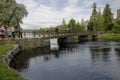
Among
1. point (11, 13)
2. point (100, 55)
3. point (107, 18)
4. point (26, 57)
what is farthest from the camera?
point (107, 18)

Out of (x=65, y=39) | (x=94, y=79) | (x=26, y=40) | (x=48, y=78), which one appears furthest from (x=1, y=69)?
(x=65, y=39)

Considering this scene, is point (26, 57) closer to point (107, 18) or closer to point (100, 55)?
→ point (100, 55)

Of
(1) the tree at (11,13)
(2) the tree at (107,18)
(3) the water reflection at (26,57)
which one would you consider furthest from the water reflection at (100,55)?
(2) the tree at (107,18)

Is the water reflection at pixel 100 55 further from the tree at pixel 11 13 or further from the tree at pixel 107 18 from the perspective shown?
the tree at pixel 107 18

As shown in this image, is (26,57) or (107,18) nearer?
(26,57)

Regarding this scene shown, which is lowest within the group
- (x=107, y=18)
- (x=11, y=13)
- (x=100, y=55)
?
(x=100, y=55)

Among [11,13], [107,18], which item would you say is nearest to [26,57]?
[11,13]

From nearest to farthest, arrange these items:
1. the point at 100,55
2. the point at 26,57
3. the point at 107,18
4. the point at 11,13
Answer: the point at 26,57 → the point at 100,55 → the point at 11,13 → the point at 107,18

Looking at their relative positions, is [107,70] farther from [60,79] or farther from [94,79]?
[60,79]

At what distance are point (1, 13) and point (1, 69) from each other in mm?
40395

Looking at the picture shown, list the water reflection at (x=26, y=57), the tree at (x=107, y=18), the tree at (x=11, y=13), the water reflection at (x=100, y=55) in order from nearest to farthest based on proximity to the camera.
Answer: the water reflection at (x=26, y=57) → the water reflection at (x=100, y=55) → the tree at (x=11, y=13) → the tree at (x=107, y=18)

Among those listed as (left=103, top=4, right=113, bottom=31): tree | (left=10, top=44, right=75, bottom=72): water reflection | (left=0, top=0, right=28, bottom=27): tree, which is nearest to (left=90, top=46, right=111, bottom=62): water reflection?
(left=10, top=44, right=75, bottom=72): water reflection

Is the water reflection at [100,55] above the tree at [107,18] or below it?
below

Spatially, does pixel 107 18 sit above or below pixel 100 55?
above
